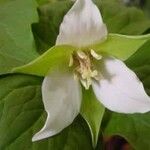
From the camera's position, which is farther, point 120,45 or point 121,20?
point 121,20

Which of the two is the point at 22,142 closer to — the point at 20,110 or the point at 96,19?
the point at 20,110

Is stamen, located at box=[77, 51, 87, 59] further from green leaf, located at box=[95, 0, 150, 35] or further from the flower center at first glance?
green leaf, located at box=[95, 0, 150, 35]

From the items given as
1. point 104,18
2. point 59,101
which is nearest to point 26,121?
point 59,101

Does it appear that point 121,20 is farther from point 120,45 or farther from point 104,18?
point 120,45

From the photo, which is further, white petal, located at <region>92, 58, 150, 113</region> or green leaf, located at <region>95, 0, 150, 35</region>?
green leaf, located at <region>95, 0, 150, 35</region>

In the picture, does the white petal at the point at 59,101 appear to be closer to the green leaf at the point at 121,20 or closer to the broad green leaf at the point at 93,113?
the broad green leaf at the point at 93,113

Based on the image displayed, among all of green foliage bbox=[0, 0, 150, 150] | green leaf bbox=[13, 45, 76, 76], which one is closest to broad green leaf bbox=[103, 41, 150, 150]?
green foliage bbox=[0, 0, 150, 150]

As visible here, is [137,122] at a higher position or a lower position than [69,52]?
lower
